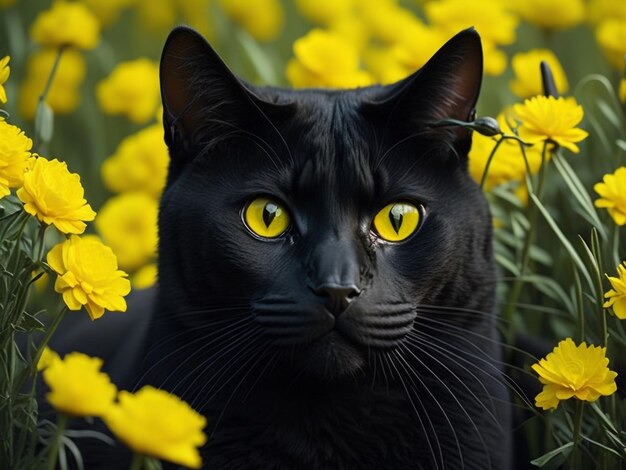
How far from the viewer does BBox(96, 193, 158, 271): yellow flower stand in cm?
241

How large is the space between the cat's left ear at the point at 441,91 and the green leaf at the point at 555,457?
0.50 metres

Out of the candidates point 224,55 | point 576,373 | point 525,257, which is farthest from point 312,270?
point 224,55

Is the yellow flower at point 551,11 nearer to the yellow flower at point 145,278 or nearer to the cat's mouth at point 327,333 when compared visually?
the yellow flower at point 145,278

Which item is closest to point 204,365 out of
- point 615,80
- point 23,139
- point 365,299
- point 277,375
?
point 277,375

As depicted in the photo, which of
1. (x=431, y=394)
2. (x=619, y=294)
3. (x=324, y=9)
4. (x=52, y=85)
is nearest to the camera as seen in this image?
(x=619, y=294)

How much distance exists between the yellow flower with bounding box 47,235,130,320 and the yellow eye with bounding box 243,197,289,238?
0.25 meters

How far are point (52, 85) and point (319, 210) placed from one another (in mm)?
1537

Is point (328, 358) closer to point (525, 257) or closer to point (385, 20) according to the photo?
point (525, 257)

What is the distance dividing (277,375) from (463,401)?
0.29m

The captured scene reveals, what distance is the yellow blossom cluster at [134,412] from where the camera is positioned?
3.11ft

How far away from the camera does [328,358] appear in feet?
4.40

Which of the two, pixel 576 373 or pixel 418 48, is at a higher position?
pixel 418 48

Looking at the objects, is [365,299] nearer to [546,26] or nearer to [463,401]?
[463,401]

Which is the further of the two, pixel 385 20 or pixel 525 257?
pixel 385 20
